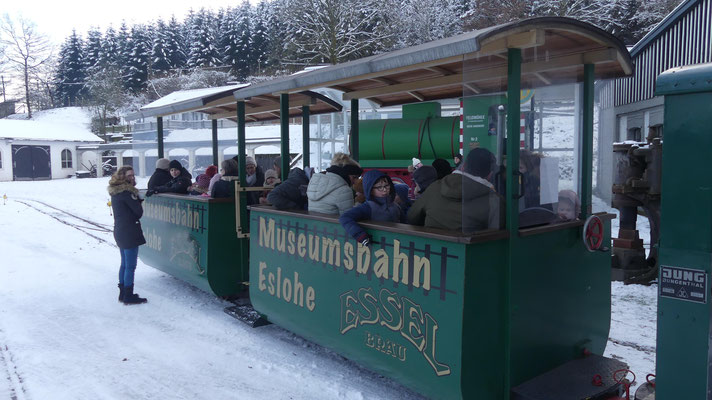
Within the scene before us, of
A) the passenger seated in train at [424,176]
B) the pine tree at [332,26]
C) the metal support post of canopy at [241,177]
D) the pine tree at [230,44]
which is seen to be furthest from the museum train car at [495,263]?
the pine tree at [230,44]

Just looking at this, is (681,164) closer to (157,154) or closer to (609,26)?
(157,154)

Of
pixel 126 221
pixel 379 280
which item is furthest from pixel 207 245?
pixel 379 280

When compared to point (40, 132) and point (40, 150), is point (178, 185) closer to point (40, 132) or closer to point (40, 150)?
point (40, 150)

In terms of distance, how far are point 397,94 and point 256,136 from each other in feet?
70.7

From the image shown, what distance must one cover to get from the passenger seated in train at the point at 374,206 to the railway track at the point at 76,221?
8184 millimetres

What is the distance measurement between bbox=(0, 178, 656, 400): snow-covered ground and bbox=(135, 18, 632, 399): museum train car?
0.34 metres

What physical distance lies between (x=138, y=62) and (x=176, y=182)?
60.3 metres

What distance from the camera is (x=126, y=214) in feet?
21.0

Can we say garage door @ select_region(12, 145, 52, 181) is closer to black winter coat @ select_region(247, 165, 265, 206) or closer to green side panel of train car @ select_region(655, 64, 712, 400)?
black winter coat @ select_region(247, 165, 265, 206)

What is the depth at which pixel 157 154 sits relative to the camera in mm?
8125

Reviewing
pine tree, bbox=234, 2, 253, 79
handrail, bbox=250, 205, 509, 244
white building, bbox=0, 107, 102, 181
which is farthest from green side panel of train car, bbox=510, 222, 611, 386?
pine tree, bbox=234, 2, 253, 79

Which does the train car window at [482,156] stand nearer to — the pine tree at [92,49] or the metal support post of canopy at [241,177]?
the metal support post of canopy at [241,177]

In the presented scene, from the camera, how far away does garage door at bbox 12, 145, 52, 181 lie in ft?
124

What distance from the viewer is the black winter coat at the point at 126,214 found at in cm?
633
